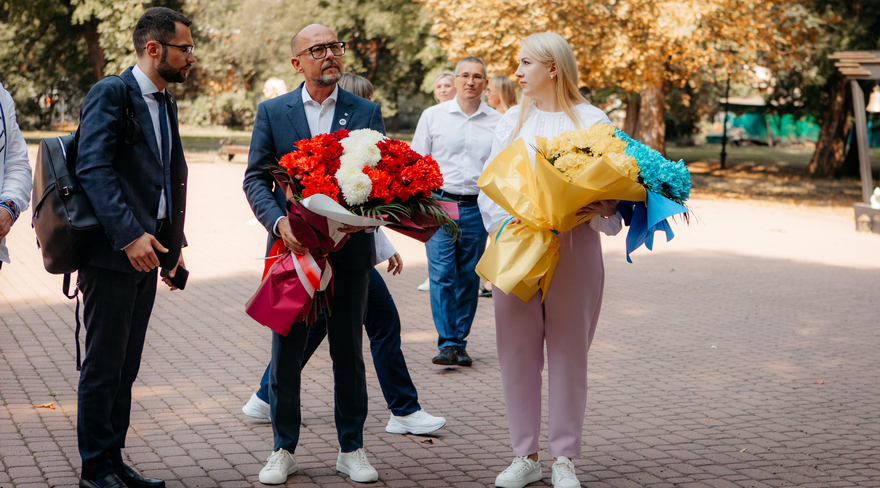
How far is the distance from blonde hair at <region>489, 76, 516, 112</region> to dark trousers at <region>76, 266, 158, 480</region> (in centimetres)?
501

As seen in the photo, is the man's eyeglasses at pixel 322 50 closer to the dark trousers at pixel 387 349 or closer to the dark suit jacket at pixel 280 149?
the dark suit jacket at pixel 280 149

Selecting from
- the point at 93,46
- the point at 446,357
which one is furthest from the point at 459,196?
the point at 93,46

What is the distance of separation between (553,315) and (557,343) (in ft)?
0.47

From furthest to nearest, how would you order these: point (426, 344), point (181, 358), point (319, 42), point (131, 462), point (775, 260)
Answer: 1. point (775, 260)
2. point (426, 344)
3. point (181, 358)
4. point (131, 462)
5. point (319, 42)

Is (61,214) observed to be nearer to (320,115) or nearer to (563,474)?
(320,115)

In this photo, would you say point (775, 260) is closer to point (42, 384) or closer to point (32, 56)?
point (42, 384)

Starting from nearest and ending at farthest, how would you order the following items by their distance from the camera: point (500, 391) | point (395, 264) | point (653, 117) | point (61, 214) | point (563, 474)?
1. point (61, 214)
2. point (563, 474)
3. point (395, 264)
4. point (500, 391)
5. point (653, 117)

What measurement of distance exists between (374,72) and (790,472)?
4195 centimetres

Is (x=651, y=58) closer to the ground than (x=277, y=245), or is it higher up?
higher up

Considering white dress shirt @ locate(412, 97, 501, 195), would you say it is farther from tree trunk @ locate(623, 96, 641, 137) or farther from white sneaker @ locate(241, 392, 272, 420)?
tree trunk @ locate(623, 96, 641, 137)

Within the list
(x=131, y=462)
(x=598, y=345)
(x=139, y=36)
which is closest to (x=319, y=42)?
(x=139, y=36)

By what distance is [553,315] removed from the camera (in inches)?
155

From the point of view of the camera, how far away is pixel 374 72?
146 feet

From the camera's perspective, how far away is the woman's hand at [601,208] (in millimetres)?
3652
